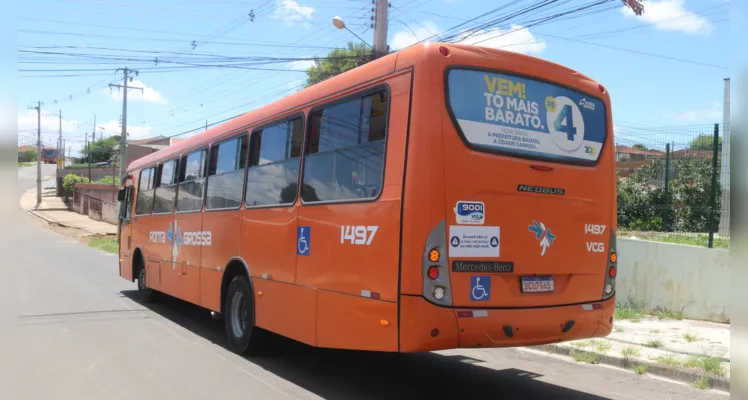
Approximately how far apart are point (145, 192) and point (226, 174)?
4808 millimetres

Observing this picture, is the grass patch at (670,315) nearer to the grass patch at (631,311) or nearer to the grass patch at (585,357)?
the grass patch at (631,311)

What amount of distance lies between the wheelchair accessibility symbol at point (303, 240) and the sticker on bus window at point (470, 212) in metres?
1.86

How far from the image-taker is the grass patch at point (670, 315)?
10.0 metres

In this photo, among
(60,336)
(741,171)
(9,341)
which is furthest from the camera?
(60,336)

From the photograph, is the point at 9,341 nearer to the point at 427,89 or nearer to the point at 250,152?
the point at 427,89

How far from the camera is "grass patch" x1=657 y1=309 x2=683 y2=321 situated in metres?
10.0

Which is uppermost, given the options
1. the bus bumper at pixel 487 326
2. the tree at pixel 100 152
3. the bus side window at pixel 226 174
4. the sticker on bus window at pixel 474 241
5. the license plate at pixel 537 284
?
the tree at pixel 100 152

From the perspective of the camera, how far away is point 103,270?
61.4 feet

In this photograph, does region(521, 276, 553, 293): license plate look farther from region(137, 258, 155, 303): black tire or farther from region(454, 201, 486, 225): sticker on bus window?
region(137, 258, 155, 303): black tire

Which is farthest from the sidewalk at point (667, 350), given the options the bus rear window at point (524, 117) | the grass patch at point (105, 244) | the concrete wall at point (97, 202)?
the concrete wall at point (97, 202)

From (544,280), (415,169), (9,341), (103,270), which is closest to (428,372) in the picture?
(544,280)

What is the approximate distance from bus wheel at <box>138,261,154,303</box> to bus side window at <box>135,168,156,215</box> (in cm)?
120

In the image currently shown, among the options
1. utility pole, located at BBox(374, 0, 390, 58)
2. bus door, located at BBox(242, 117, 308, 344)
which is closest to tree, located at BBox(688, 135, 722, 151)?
bus door, located at BBox(242, 117, 308, 344)

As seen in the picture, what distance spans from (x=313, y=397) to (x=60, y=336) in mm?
4854
